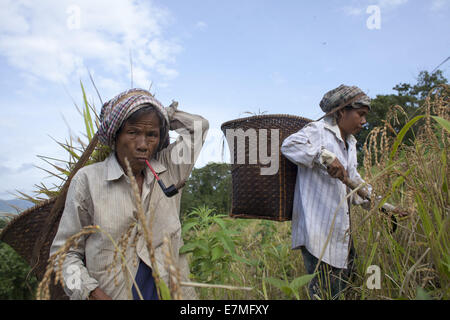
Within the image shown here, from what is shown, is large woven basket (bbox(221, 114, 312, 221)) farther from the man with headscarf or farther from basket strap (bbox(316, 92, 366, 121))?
basket strap (bbox(316, 92, 366, 121))

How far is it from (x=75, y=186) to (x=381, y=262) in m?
1.62

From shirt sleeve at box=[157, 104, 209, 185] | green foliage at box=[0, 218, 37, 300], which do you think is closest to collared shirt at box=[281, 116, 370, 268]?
shirt sleeve at box=[157, 104, 209, 185]

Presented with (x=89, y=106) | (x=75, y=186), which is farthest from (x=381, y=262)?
(x=89, y=106)

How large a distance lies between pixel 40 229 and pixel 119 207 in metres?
0.56

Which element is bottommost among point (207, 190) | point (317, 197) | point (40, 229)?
point (207, 190)

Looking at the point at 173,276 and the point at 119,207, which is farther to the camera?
the point at 119,207

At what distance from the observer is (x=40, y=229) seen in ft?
5.78

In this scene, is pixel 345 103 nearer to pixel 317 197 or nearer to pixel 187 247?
pixel 317 197

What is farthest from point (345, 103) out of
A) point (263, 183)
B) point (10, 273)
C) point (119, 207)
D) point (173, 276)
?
point (10, 273)

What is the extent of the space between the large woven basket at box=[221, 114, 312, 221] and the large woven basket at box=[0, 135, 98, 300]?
1.12 metres

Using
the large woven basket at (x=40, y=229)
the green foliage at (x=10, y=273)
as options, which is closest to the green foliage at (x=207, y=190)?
the green foliage at (x=10, y=273)

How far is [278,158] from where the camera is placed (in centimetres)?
242

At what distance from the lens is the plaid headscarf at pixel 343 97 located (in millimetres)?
2465
